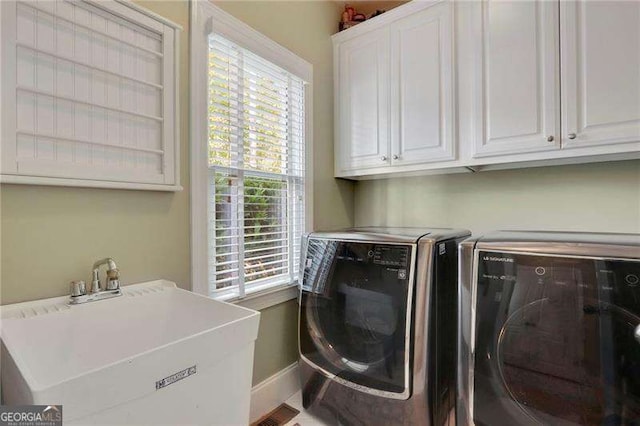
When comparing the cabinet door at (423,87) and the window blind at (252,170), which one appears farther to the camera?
the cabinet door at (423,87)

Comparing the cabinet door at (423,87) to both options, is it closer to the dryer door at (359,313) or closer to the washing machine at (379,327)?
the washing machine at (379,327)

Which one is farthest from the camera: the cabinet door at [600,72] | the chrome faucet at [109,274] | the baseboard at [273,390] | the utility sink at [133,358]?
the baseboard at [273,390]

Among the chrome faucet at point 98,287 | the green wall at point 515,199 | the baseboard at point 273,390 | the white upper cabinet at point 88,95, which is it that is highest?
the white upper cabinet at point 88,95

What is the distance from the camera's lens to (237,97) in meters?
1.56

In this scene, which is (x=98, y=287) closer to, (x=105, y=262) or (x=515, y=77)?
(x=105, y=262)

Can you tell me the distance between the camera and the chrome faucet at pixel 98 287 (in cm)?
97

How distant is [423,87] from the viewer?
69.2 inches

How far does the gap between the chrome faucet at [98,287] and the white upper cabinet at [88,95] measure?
27 centimetres

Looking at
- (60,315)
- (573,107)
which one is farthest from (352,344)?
(573,107)

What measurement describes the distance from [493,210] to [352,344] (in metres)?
1.18

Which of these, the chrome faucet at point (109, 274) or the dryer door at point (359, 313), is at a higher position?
the chrome faucet at point (109, 274)

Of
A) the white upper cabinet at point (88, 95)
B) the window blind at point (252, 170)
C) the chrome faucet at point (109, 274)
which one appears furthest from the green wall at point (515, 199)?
the chrome faucet at point (109, 274)

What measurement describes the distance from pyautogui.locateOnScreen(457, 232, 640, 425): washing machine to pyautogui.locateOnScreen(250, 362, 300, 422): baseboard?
0.96m

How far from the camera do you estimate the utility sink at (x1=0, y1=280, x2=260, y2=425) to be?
0.57 m
